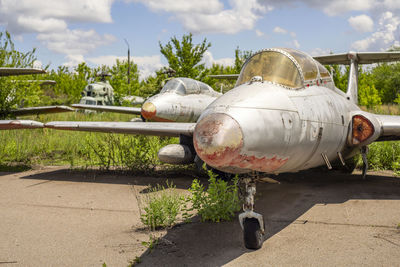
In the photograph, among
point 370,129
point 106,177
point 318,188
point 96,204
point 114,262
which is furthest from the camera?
point 106,177

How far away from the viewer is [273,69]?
4.87m

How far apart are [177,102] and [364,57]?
6038 millimetres

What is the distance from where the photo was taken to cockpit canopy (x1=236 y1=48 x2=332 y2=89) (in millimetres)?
4801

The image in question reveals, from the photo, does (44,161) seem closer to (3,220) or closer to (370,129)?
(3,220)

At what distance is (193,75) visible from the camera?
2175cm

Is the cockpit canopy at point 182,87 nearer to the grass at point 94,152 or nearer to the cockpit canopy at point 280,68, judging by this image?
the grass at point 94,152

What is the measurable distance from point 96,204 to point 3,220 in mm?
1555

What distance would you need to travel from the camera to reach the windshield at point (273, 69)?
4781mm

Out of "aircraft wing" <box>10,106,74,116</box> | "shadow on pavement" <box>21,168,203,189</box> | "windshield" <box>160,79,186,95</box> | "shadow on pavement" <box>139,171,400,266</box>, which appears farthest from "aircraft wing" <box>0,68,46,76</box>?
"shadow on pavement" <box>139,171,400,266</box>

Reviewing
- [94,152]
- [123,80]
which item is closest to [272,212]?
[94,152]

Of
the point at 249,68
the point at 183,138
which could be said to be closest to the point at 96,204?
the point at 183,138

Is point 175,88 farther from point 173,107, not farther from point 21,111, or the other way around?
point 21,111

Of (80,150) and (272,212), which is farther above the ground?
(80,150)

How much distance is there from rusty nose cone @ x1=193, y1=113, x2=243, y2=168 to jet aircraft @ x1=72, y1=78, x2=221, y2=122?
8.33 m
